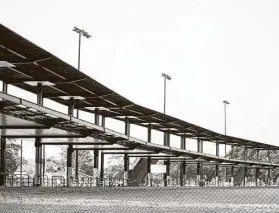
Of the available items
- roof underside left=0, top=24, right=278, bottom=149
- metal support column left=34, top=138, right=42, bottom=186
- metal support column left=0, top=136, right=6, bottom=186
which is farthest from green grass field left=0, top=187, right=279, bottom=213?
metal support column left=34, top=138, right=42, bottom=186

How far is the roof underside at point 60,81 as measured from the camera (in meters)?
22.1

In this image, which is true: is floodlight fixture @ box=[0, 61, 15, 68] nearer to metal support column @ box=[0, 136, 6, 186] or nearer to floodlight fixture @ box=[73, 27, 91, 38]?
floodlight fixture @ box=[73, 27, 91, 38]

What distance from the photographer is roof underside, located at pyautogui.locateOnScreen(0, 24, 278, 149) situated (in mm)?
22109

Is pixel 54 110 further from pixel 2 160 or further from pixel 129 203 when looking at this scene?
pixel 2 160

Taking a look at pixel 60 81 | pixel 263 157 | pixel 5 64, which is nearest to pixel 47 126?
pixel 60 81

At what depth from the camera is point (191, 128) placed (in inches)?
2109

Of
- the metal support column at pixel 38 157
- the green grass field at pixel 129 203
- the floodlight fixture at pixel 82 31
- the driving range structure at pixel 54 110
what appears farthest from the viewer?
the metal support column at pixel 38 157

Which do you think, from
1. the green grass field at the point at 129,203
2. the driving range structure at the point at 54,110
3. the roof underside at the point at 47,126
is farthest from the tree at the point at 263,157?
the green grass field at the point at 129,203

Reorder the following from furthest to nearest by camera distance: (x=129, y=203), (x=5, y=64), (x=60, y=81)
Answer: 1. (x=60, y=81)
2. (x=5, y=64)
3. (x=129, y=203)

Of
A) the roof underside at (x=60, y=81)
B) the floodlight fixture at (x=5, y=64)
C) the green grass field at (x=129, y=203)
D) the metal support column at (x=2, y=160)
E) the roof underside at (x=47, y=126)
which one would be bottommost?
the green grass field at (x=129, y=203)

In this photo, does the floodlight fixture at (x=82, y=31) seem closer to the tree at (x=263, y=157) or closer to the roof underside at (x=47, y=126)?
the roof underside at (x=47, y=126)

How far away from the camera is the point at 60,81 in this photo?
28.7 metres

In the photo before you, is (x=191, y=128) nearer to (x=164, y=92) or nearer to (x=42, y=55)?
(x=164, y=92)

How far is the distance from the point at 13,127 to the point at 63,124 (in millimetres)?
2853
